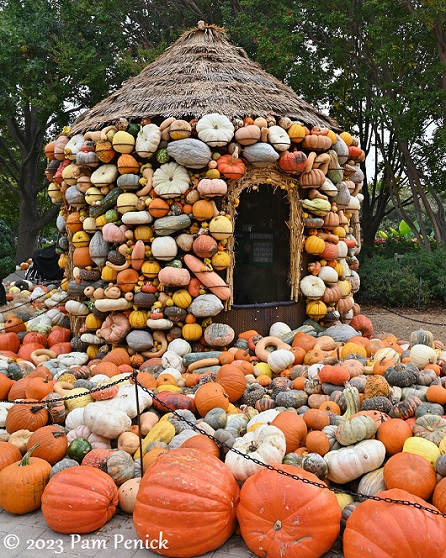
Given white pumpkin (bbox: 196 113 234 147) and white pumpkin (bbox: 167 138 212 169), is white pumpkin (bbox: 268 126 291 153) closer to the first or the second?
white pumpkin (bbox: 196 113 234 147)

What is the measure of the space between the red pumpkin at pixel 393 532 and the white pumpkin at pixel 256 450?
87 centimetres

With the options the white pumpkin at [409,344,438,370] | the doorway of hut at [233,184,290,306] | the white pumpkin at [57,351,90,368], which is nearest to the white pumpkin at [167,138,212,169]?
the doorway of hut at [233,184,290,306]

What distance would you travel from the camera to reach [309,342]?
7.39 meters

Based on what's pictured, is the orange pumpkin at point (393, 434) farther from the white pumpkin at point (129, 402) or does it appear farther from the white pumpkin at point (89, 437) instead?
the white pumpkin at point (89, 437)

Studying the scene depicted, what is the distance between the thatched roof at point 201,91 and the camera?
795cm

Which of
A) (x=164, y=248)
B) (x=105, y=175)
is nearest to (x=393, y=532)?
(x=164, y=248)

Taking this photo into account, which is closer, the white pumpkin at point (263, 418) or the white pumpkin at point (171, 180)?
the white pumpkin at point (263, 418)

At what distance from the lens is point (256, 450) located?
418 cm

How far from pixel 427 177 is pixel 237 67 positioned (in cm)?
1077

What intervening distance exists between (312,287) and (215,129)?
9.73ft

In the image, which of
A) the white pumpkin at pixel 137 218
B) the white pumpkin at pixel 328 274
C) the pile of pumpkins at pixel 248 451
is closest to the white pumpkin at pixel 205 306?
the pile of pumpkins at pixel 248 451

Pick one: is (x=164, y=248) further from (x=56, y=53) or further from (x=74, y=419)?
(x=56, y=53)

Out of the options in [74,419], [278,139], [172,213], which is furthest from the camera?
[278,139]

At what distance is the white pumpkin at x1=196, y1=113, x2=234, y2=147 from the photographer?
24.2 ft
